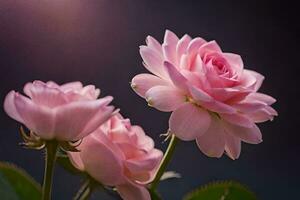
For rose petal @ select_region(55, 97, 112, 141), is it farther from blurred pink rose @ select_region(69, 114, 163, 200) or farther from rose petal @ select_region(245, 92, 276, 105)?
rose petal @ select_region(245, 92, 276, 105)

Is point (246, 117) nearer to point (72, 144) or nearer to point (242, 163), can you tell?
point (72, 144)

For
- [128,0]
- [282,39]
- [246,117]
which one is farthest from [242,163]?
[246,117]

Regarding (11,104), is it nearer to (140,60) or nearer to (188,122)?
(188,122)

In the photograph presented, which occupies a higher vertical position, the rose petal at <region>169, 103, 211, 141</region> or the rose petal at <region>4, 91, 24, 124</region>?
the rose petal at <region>4, 91, 24, 124</region>

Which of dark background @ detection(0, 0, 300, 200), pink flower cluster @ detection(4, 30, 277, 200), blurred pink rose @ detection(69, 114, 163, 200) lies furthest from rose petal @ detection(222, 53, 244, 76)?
dark background @ detection(0, 0, 300, 200)

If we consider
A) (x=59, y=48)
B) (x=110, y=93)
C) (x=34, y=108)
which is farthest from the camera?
(x=110, y=93)

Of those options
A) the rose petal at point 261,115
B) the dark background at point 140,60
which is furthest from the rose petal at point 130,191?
the dark background at point 140,60

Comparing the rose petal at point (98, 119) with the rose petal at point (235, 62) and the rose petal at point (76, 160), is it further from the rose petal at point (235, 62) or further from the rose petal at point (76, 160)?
the rose petal at point (235, 62)
